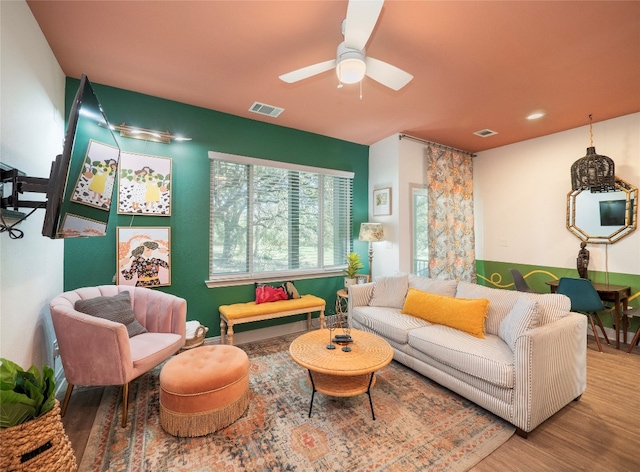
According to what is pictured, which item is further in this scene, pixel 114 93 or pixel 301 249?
pixel 301 249

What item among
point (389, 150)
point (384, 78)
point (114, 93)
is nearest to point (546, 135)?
point (389, 150)

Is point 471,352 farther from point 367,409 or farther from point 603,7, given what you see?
point 603,7

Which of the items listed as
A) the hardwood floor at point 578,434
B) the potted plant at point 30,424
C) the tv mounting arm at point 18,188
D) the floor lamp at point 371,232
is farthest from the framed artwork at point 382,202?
the potted plant at point 30,424

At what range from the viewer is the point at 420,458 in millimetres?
1655

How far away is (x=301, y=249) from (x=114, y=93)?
276 centimetres

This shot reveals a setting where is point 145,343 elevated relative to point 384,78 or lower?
lower

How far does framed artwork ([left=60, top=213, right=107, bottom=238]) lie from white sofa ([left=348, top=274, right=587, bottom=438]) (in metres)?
2.58

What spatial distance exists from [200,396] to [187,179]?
2347mm

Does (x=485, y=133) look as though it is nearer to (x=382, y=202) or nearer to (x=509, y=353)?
(x=382, y=202)

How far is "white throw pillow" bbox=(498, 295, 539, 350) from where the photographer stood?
2041 millimetres

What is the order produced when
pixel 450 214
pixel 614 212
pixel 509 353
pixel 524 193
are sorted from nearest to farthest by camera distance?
pixel 509 353, pixel 614 212, pixel 524 193, pixel 450 214

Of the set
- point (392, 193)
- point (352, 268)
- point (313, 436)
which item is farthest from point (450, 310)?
point (392, 193)

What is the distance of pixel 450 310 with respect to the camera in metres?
2.61

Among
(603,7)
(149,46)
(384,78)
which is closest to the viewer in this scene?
(603,7)
